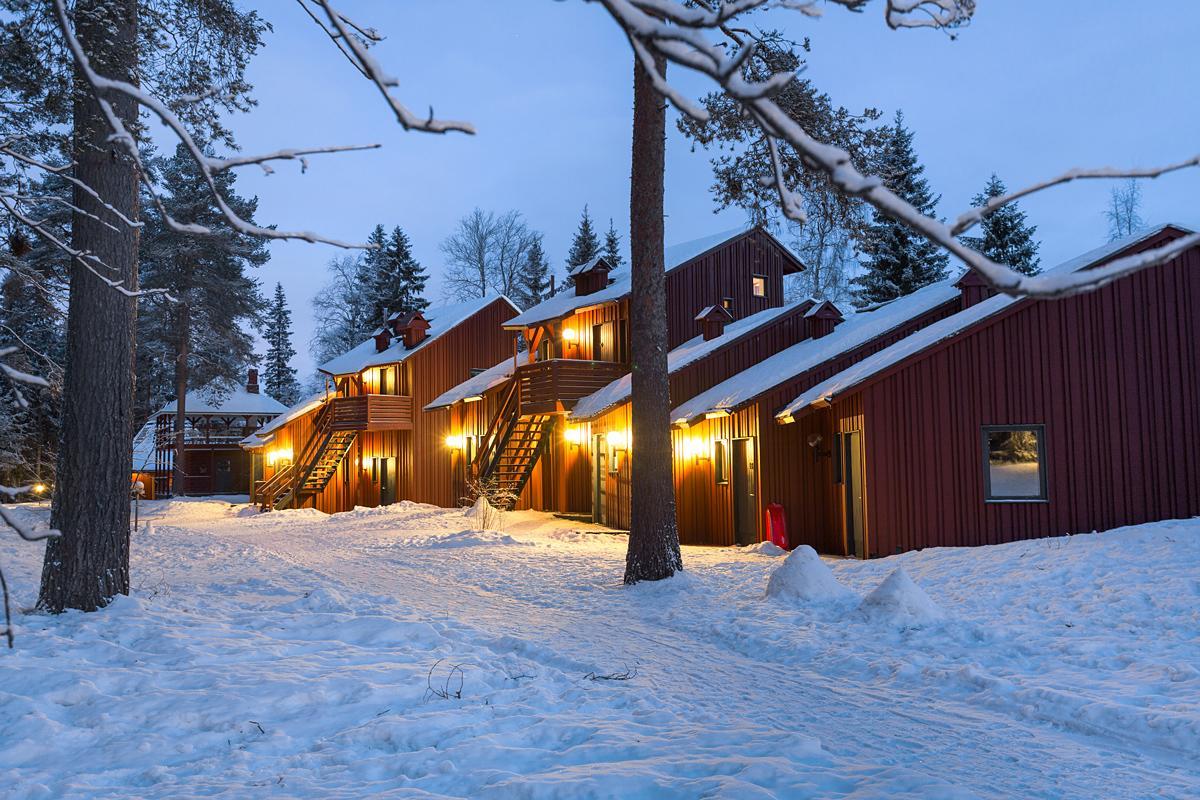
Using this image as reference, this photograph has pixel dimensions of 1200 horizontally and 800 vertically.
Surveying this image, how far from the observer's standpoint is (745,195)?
14.8 m

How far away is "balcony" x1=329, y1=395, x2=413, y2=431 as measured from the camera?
3288cm

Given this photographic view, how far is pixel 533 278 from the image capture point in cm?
5106

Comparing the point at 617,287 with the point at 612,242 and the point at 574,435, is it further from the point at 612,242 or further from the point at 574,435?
the point at 612,242

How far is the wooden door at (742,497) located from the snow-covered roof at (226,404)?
32.3 m

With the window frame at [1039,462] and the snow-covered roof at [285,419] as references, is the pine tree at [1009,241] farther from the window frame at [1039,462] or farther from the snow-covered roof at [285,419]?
the snow-covered roof at [285,419]

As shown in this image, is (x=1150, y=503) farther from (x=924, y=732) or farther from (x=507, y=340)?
(x=507, y=340)

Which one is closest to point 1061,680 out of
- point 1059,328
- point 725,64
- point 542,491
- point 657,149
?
point 725,64

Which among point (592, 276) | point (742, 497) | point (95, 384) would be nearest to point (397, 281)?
point (592, 276)

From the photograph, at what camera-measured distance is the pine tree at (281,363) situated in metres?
70.4

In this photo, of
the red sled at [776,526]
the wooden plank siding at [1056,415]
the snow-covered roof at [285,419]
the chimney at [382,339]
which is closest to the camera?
the wooden plank siding at [1056,415]

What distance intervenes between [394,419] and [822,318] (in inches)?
733

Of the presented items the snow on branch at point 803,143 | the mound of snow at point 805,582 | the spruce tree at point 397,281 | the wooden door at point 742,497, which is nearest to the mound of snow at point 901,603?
the mound of snow at point 805,582

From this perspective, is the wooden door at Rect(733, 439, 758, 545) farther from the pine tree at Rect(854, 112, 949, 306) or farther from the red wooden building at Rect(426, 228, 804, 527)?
the pine tree at Rect(854, 112, 949, 306)

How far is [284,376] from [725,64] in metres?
74.8
